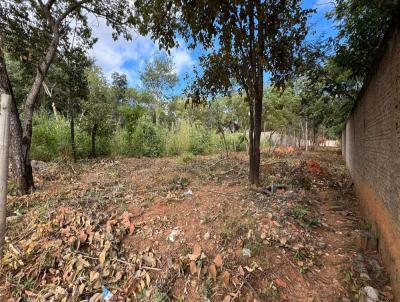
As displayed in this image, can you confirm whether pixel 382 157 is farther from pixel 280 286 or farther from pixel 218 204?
pixel 218 204

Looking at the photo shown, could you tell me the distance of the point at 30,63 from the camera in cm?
618

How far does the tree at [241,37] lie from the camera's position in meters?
3.13

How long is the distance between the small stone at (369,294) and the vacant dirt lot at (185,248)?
0.07m

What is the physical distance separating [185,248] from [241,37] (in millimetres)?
2992

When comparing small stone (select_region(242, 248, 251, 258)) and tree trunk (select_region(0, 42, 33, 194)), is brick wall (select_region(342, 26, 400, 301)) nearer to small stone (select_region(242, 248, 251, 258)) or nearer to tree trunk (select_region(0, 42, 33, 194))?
small stone (select_region(242, 248, 251, 258))

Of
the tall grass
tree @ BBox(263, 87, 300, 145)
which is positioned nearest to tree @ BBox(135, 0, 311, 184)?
the tall grass

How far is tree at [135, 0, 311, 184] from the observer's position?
10.3 ft

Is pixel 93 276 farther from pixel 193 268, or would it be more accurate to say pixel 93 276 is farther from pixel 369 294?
pixel 369 294

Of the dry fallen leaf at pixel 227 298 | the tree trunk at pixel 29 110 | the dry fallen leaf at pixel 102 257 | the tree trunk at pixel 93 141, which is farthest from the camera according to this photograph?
the tree trunk at pixel 93 141

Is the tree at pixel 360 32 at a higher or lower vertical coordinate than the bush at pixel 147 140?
higher

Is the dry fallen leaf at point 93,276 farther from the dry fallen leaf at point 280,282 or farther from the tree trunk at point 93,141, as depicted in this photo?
the tree trunk at point 93,141

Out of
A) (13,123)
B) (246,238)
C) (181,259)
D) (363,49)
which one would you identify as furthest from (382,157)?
(13,123)

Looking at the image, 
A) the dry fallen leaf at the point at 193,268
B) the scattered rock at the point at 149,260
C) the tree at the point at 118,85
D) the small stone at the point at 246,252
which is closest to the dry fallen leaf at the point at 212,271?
the dry fallen leaf at the point at 193,268

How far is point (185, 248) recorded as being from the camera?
2438 mm
